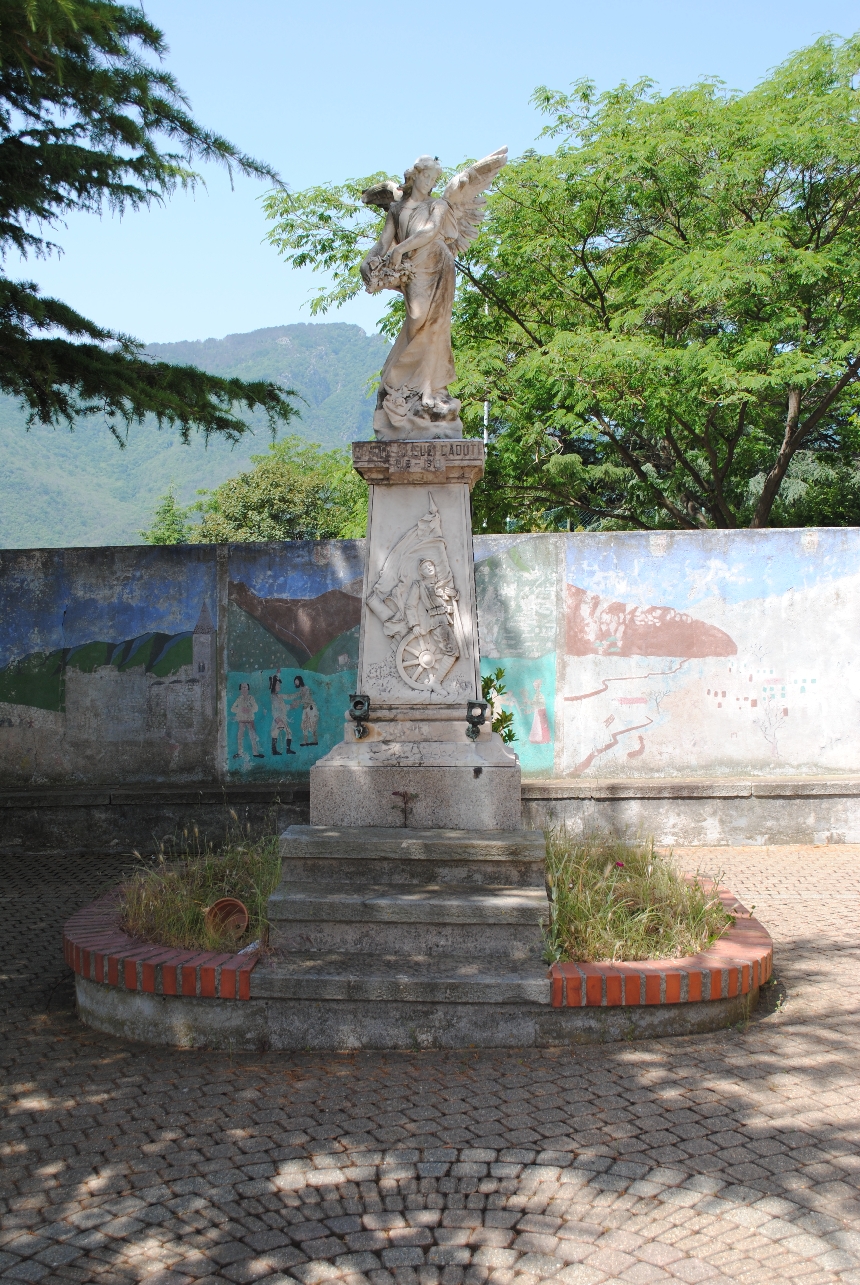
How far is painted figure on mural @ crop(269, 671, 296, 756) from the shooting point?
9.29 m

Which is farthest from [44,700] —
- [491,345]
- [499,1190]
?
[491,345]

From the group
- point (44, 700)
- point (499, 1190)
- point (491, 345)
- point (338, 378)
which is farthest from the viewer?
point (338, 378)

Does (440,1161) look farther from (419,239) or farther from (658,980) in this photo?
(419,239)

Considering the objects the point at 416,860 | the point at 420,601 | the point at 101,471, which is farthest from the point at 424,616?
the point at 101,471

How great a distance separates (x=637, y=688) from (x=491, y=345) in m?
7.66

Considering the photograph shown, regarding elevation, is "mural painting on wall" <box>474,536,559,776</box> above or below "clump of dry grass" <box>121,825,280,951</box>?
above

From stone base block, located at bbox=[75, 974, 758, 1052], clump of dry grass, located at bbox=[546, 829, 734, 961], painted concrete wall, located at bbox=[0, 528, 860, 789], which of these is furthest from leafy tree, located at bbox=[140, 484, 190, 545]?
stone base block, located at bbox=[75, 974, 758, 1052]

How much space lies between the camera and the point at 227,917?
507 centimetres

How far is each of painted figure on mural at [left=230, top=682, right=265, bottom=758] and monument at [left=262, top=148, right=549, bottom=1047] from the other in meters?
4.01

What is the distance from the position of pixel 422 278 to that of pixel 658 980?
3622 millimetres

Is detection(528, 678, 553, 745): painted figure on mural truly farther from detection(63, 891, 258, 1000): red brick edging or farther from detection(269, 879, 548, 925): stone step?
detection(63, 891, 258, 1000): red brick edging

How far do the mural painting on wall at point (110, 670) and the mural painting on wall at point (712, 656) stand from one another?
324 cm

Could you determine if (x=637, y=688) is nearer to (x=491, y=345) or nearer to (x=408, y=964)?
(x=408, y=964)

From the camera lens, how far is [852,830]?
869cm
